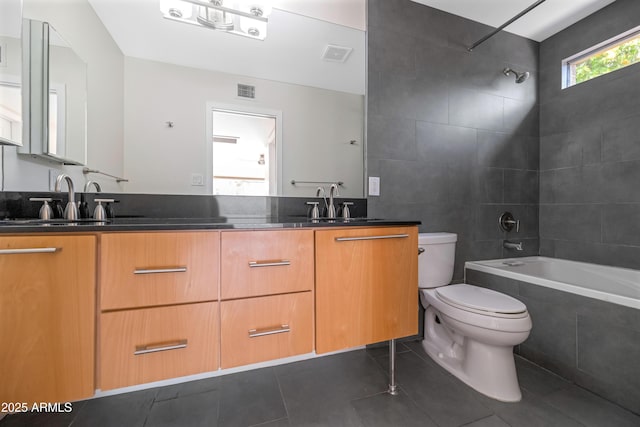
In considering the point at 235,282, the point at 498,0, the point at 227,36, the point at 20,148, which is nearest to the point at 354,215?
the point at 235,282

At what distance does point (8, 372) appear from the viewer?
0.72m

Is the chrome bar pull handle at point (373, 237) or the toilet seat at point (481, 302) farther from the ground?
the chrome bar pull handle at point (373, 237)

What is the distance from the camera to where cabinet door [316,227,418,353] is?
1.04m

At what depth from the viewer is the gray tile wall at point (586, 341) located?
3.87 feet

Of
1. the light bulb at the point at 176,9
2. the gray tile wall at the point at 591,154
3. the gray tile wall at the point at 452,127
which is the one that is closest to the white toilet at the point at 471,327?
the gray tile wall at the point at 452,127

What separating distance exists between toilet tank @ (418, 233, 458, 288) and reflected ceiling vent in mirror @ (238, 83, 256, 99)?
1378mm

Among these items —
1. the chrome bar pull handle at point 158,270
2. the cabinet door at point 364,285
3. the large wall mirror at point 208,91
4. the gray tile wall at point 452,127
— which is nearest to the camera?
the chrome bar pull handle at point 158,270

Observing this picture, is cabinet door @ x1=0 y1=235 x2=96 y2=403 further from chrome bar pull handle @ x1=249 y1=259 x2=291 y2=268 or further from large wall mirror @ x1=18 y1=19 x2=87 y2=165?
large wall mirror @ x1=18 y1=19 x2=87 y2=165

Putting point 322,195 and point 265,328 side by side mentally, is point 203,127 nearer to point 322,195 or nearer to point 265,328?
point 322,195

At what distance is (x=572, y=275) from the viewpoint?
198 centimetres

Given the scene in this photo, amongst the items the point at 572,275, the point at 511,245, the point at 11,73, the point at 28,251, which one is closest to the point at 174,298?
the point at 28,251

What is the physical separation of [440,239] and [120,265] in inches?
64.6

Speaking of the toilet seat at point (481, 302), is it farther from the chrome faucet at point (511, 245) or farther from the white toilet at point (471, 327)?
the chrome faucet at point (511, 245)

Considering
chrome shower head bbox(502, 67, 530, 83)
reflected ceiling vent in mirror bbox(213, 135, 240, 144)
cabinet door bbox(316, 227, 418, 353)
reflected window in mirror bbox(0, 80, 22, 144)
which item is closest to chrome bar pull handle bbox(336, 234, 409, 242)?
cabinet door bbox(316, 227, 418, 353)
